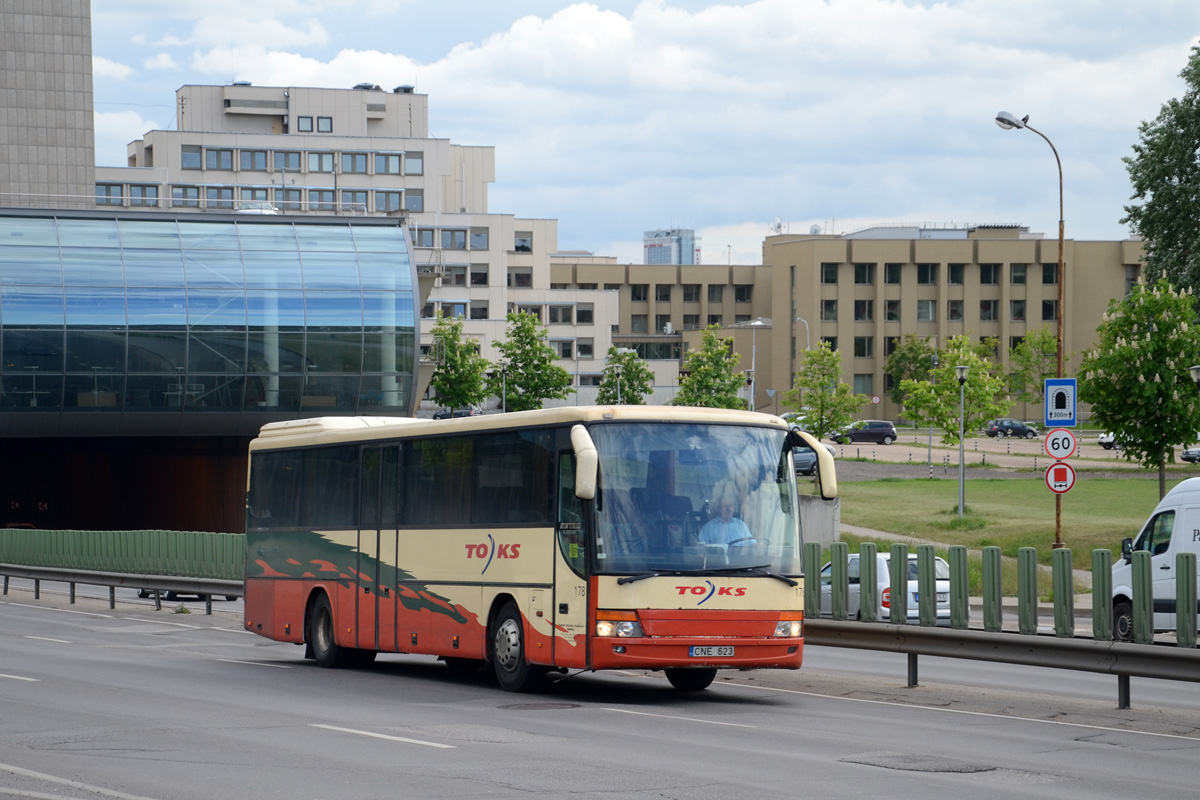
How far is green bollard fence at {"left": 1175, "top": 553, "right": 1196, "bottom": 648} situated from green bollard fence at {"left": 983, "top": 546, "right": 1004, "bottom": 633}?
2.12 meters

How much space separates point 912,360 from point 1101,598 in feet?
368

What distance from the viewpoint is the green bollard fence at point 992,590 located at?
1557 cm

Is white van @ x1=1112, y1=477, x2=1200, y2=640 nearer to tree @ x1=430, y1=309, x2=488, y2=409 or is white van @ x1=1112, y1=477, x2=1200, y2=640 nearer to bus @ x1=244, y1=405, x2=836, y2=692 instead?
bus @ x1=244, y1=405, x2=836, y2=692

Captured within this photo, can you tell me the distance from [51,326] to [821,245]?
278 ft

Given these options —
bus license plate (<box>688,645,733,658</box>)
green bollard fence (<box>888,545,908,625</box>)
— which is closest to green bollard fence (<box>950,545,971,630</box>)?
A: green bollard fence (<box>888,545,908,625</box>)

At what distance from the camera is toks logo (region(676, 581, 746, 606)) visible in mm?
14609

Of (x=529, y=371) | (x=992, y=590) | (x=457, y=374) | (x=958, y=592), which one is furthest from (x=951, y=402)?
(x=992, y=590)

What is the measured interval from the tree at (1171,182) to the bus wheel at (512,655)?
48216mm

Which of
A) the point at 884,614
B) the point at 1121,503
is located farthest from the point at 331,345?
the point at 884,614

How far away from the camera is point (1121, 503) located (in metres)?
54.9

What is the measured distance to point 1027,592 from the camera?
1537 centimetres

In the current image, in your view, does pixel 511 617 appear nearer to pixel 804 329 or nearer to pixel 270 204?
pixel 270 204

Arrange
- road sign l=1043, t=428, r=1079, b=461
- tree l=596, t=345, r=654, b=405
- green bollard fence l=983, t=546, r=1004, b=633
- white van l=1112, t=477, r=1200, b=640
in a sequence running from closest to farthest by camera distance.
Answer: green bollard fence l=983, t=546, r=1004, b=633 < white van l=1112, t=477, r=1200, b=640 < road sign l=1043, t=428, r=1079, b=461 < tree l=596, t=345, r=654, b=405

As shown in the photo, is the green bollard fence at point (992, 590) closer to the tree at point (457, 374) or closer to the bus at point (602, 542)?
the bus at point (602, 542)
